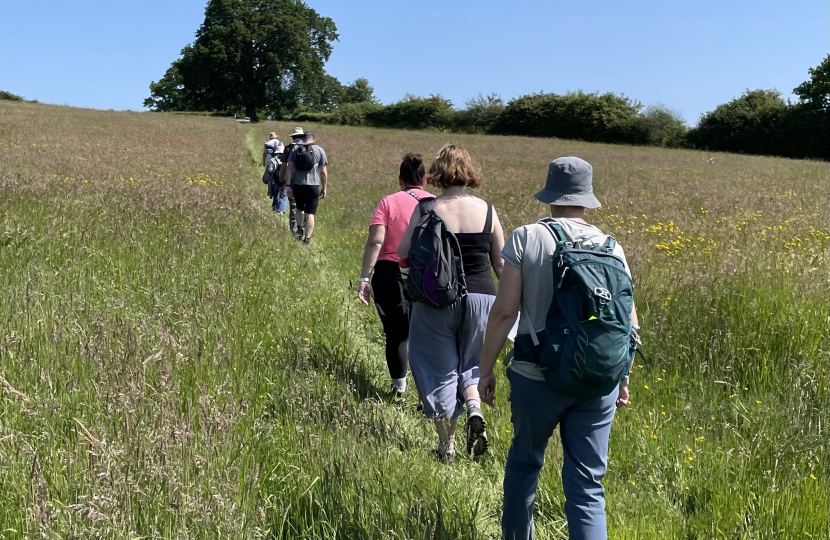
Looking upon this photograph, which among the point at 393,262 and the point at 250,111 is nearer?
the point at 393,262

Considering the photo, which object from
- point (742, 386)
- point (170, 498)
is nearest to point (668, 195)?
point (742, 386)

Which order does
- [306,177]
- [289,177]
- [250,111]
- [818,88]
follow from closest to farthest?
[306,177], [289,177], [818,88], [250,111]

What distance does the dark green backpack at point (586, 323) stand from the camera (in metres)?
2.53

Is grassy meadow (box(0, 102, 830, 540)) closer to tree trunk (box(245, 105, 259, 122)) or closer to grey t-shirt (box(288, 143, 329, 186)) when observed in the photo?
grey t-shirt (box(288, 143, 329, 186))

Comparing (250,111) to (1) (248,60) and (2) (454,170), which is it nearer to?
(1) (248,60)

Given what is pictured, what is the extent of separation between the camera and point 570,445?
2.81 m

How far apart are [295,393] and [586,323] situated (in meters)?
1.88

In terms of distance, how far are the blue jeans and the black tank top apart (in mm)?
1248

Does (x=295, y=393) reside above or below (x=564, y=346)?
below

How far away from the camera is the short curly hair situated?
4.01 m

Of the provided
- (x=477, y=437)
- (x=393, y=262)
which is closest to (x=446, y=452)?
(x=477, y=437)

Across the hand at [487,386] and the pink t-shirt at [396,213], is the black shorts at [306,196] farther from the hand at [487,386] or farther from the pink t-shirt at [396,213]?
the hand at [487,386]

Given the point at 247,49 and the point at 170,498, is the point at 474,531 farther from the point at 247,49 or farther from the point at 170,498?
the point at 247,49

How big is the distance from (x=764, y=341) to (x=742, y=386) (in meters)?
0.56
